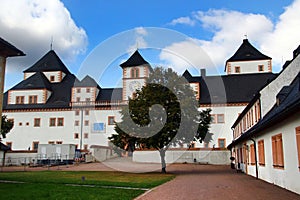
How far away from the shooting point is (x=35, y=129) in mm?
55875

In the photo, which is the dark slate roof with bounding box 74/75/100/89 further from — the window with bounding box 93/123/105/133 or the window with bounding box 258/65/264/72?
the window with bounding box 258/65/264/72

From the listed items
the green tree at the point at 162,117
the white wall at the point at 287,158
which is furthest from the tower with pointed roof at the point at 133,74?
the white wall at the point at 287,158

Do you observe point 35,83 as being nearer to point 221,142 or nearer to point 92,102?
point 92,102

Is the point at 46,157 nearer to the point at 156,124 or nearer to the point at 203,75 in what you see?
the point at 156,124

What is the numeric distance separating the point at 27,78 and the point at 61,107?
11534mm

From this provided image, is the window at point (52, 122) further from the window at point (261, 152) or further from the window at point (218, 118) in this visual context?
the window at point (261, 152)

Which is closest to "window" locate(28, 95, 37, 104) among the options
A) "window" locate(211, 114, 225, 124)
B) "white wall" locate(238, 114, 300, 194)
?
"window" locate(211, 114, 225, 124)

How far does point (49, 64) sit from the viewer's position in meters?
65.9

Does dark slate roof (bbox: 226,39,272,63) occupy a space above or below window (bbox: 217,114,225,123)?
above

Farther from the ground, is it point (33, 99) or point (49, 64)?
point (49, 64)

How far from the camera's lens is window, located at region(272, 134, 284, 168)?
569 inches

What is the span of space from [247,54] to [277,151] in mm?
49605

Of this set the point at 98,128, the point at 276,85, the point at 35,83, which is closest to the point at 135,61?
the point at 98,128

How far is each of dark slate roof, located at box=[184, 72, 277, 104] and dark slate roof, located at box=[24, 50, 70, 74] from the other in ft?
82.6
